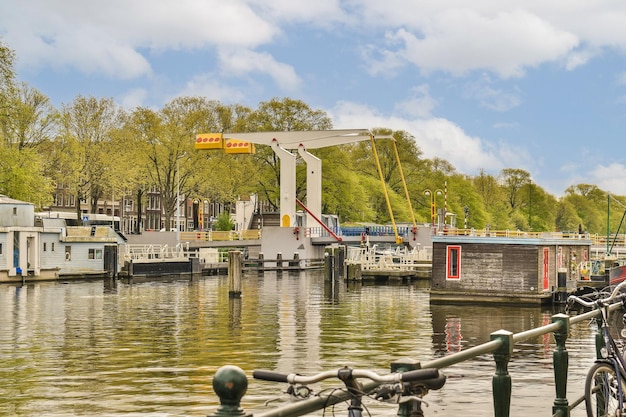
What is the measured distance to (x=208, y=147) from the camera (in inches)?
2613

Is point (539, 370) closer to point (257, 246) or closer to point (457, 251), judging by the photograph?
point (457, 251)

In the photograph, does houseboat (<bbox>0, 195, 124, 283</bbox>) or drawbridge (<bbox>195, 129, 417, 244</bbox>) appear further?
drawbridge (<bbox>195, 129, 417, 244</bbox>)

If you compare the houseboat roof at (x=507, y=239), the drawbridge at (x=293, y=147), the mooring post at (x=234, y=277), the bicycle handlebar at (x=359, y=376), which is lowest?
the mooring post at (x=234, y=277)

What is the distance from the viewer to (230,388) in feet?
13.9

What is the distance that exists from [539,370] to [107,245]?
153 feet

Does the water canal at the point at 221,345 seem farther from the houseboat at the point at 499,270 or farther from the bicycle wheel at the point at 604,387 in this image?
the bicycle wheel at the point at 604,387

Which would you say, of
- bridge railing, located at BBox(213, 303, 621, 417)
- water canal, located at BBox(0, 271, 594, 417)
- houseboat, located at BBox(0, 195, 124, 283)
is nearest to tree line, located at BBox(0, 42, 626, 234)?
houseboat, located at BBox(0, 195, 124, 283)

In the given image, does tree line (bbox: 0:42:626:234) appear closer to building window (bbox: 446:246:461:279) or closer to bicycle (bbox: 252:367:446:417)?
building window (bbox: 446:246:461:279)

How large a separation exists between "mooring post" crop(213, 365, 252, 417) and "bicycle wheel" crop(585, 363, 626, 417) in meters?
4.53

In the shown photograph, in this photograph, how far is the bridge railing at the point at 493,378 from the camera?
426cm

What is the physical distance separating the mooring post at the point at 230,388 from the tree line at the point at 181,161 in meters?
56.0

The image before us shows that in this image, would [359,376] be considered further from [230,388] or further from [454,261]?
[454,261]

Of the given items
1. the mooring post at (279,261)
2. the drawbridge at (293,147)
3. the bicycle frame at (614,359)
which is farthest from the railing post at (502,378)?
the mooring post at (279,261)

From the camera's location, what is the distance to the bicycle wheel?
8055mm
